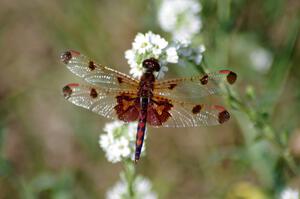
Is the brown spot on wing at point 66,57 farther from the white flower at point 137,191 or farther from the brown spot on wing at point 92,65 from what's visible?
the white flower at point 137,191

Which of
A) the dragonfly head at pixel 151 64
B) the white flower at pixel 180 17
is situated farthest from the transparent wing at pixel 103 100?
the white flower at pixel 180 17

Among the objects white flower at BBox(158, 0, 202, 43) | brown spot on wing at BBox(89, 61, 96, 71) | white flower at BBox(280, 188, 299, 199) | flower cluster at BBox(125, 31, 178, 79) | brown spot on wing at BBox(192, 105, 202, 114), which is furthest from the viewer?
white flower at BBox(158, 0, 202, 43)

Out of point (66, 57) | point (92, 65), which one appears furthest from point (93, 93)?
point (66, 57)

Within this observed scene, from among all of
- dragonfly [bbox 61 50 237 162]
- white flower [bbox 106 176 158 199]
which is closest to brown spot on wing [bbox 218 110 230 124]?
dragonfly [bbox 61 50 237 162]

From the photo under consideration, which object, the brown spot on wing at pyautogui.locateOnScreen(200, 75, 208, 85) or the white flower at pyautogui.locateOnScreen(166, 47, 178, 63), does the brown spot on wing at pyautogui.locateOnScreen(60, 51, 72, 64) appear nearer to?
the white flower at pyautogui.locateOnScreen(166, 47, 178, 63)

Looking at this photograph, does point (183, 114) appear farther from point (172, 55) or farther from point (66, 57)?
point (66, 57)

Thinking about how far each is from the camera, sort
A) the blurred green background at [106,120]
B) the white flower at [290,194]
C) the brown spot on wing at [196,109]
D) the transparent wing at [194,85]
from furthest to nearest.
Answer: the blurred green background at [106,120] < the white flower at [290,194] < the brown spot on wing at [196,109] < the transparent wing at [194,85]

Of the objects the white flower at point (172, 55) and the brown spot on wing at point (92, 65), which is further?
the brown spot on wing at point (92, 65)
